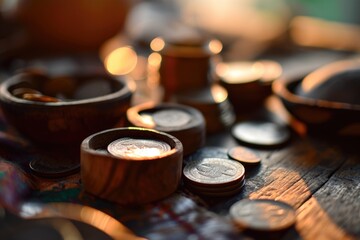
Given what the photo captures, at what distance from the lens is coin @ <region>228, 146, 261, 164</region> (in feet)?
5.46

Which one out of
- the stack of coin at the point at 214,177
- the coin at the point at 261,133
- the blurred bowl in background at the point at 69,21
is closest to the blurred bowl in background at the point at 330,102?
the coin at the point at 261,133

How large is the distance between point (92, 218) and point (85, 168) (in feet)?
0.55

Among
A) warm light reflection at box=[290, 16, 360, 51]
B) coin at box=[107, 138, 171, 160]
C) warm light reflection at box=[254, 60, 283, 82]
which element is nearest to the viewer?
coin at box=[107, 138, 171, 160]

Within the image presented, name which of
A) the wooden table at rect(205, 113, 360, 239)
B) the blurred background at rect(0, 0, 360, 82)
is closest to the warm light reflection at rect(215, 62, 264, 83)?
the blurred background at rect(0, 0, 360, 82)

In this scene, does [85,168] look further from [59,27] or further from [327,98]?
[59,27]

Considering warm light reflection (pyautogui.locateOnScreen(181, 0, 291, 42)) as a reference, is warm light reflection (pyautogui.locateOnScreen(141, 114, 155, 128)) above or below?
below

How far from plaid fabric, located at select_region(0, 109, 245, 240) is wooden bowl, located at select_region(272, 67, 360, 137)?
681 millimetres

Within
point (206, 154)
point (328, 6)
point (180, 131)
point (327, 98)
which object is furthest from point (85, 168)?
point (328, 6)

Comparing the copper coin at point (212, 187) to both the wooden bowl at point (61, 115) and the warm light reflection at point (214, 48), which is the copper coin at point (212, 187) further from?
the warm light reflection at point (214, 48)

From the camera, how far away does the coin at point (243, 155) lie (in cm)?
166

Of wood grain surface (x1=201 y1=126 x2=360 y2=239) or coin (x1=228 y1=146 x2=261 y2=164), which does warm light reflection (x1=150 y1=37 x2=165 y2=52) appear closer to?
wood grain surface (x1=201 y1=126 x2=360 y2=239)

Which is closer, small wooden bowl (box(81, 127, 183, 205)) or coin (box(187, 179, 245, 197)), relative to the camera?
small wooden bowl (box(81, 127, 183, 205))

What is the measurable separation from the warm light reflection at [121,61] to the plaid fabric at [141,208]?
1339mm

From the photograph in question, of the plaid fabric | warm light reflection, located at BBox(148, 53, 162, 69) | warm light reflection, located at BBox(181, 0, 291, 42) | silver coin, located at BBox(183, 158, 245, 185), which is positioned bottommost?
the plaid fabric
